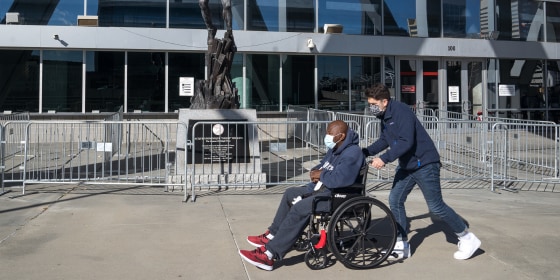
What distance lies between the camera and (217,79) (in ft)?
35.3

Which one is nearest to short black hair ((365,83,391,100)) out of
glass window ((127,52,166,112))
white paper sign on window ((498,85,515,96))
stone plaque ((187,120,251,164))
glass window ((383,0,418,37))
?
stone plaque ((187,120,251,164))

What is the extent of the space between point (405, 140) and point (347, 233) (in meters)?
1.07

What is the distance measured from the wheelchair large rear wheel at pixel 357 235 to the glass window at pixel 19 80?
573 inches

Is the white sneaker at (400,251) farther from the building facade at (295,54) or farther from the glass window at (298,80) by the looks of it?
the glass window at (298,80)

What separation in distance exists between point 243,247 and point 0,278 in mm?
2382

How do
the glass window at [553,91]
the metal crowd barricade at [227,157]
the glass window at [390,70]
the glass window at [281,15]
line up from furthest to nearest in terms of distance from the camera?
the glass window at [553,91]
the glass window at [390,70]
the glass window at [281,15]
the metal crowd barricade at [227,157]

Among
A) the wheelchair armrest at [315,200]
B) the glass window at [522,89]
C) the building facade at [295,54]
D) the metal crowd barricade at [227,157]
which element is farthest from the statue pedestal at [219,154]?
the glass window at [522,89]

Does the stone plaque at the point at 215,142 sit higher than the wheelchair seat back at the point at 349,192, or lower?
higher

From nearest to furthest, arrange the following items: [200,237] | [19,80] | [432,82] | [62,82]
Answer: [200,237], [19,80], [62,82], [432,82]

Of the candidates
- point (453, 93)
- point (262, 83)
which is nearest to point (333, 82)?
point (262, 83)

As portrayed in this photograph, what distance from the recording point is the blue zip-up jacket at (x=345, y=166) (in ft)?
17.0

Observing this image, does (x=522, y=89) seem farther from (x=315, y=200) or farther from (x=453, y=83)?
(x=315, y=200)

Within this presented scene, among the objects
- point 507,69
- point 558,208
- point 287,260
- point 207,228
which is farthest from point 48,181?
point 507,69

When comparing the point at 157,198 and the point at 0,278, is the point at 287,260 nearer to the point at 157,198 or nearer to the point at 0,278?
the point at 0,278
